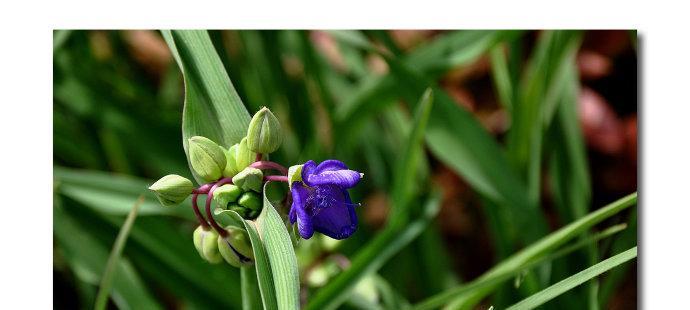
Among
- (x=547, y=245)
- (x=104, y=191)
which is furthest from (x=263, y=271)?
(x=104, y=191)

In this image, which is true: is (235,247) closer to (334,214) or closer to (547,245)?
(334,214)

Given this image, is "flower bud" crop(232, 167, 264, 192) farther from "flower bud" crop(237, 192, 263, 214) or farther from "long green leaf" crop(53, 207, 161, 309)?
"long green leaf" crop(53, 207, 161, 309)

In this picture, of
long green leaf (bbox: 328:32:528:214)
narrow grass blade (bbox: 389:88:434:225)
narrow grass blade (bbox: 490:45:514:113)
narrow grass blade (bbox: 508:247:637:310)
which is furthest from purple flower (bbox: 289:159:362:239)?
narrow grass blade (bbox: 490:45:514:113)

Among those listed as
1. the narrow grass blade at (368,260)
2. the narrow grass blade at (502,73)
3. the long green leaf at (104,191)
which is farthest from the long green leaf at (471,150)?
the long green leaf at (104,191)
